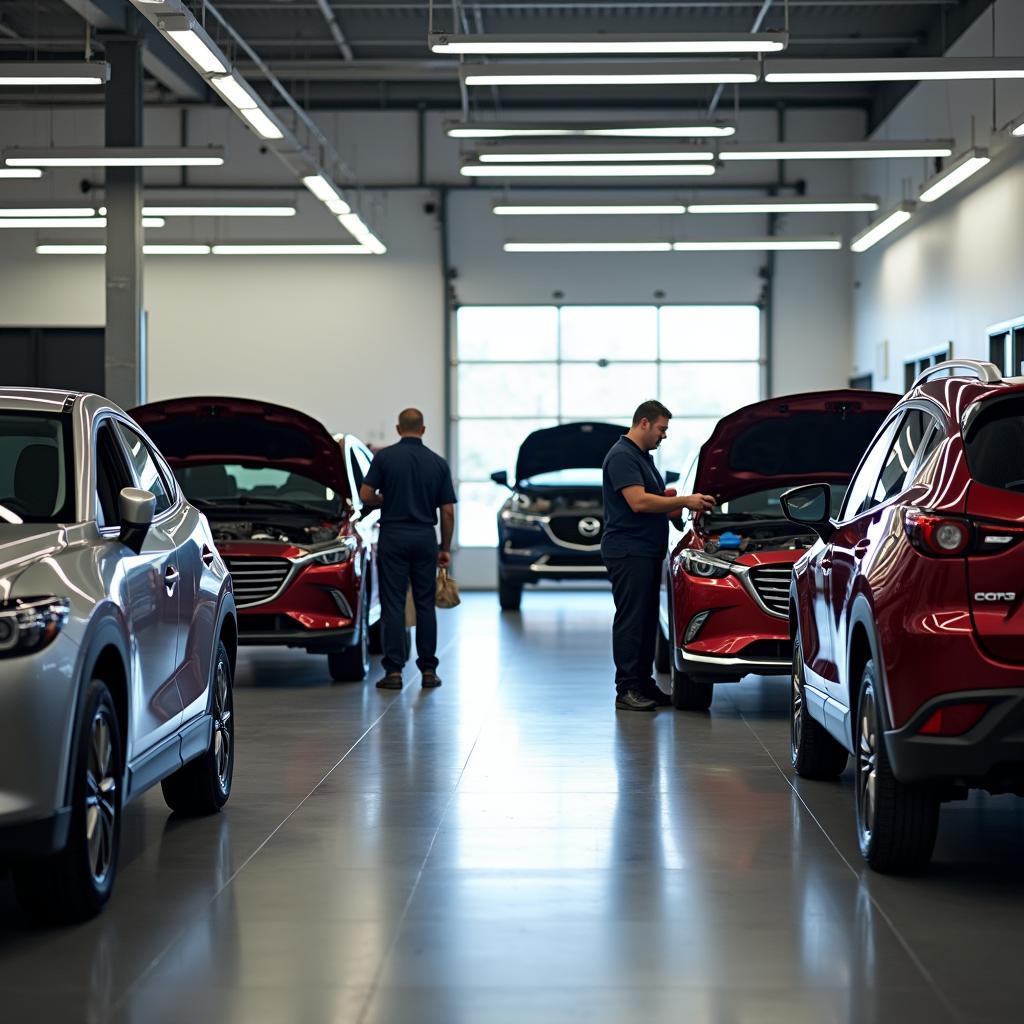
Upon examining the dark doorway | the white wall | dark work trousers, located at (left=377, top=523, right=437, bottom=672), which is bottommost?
dark work trousers, located at (left=377, top=523, right=437, bottom=672)

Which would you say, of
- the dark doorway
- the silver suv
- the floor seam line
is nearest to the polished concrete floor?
the floor seam line

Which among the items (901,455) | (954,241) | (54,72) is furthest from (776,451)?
(954,241)

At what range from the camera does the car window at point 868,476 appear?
240 inches

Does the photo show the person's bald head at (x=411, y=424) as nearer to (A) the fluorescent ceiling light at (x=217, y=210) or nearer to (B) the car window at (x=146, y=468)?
(B) the car window at (x=146, y=468)

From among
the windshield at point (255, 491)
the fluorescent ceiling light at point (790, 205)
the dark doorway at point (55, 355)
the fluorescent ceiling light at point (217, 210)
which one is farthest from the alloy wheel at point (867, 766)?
the dark doorway at point (55, 355)

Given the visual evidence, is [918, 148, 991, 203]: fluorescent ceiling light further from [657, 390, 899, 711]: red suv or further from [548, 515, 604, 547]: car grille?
[657, 390, 899, 711]: red suv

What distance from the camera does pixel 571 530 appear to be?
17.5 m

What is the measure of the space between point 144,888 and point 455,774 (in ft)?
8.28

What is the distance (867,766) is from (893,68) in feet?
24.3

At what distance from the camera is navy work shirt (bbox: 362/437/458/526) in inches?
433

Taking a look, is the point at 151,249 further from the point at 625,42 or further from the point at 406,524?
the point at 625,42

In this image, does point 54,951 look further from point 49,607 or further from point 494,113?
point 494,113

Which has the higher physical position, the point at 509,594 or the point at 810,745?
the point at 810,745

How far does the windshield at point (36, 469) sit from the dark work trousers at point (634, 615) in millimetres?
4777
